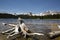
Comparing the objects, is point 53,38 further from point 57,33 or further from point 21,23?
point 21,23

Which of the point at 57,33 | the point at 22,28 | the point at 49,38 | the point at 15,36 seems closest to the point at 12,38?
the point at 15,36

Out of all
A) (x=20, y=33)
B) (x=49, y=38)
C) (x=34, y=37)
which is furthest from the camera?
(x=49, y=38)

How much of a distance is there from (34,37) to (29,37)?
0.49m

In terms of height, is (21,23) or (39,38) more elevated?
(21,23)

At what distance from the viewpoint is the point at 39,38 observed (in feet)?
29.5

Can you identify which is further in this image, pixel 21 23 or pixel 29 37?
pixel 21 23

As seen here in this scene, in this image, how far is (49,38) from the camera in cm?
1022

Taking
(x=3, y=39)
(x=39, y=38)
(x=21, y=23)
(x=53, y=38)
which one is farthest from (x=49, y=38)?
(x=3, y=39)

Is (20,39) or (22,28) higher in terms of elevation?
(22,28)

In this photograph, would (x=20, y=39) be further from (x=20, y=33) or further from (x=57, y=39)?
(x=57, y=39)

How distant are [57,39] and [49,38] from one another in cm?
61

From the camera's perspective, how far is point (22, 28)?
31.7 feet

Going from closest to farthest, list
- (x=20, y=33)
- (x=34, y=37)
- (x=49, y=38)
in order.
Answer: (x=34, y=37) < (x=20, y=33) < (x=49, y=38)

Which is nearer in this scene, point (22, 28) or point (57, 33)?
point (22, 28)
